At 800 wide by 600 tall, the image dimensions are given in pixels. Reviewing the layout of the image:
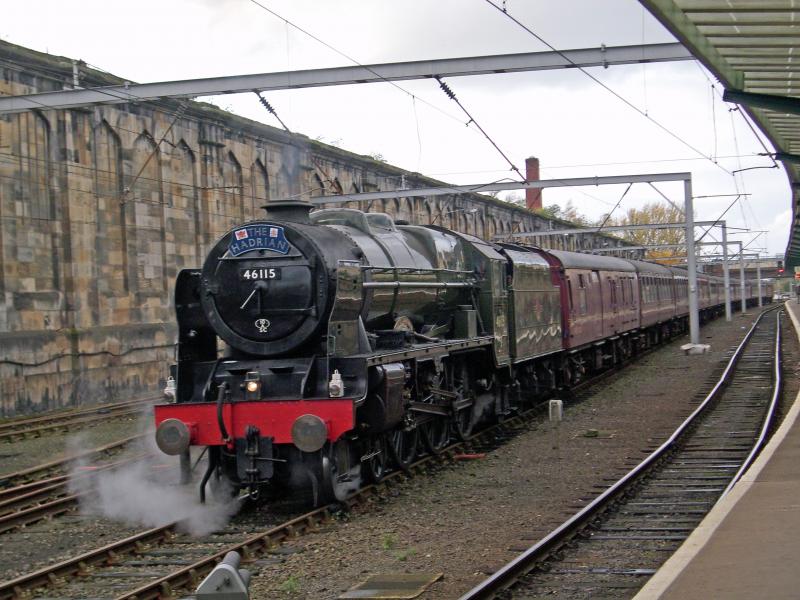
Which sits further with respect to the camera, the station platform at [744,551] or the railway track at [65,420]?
the railway track at [65,420]

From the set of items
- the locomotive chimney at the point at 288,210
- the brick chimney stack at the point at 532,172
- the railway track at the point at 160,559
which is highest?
the brick chimney stack at the point at 532,172

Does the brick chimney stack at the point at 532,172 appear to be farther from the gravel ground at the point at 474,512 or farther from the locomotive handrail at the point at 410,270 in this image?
the locomotive handrail at the point at 410,270

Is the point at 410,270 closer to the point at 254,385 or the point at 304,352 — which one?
the point at 304,352

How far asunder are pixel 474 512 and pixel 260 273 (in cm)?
328

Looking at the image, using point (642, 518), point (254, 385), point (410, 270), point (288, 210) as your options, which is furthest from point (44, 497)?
point (642, 518)

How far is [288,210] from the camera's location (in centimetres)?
1013

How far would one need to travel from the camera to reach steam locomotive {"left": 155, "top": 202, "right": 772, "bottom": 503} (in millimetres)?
9180

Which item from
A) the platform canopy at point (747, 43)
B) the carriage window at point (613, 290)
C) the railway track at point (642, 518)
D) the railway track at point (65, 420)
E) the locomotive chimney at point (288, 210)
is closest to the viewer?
the railway track at point (642, 518)

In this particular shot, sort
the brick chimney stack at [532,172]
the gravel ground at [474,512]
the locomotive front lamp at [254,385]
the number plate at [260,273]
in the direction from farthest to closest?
1. the brick chimney stack at [532,172]
2. the number plate at [260,273]
3. the locomotive front lamp at [254,385]
4. the gravel ground at [474,512]

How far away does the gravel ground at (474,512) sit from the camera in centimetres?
713

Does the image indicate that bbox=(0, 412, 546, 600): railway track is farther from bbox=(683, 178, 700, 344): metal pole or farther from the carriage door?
bbox=(683, 178, 700, 344): metal pole

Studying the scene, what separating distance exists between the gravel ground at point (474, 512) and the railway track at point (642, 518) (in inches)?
11.3

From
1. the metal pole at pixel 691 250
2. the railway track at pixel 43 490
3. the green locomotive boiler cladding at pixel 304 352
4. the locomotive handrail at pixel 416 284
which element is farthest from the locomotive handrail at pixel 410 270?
the metal pole at pixel 691 250

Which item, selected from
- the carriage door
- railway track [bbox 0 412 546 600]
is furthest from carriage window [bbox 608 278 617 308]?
railway track [bbox 0 412 546 600]
